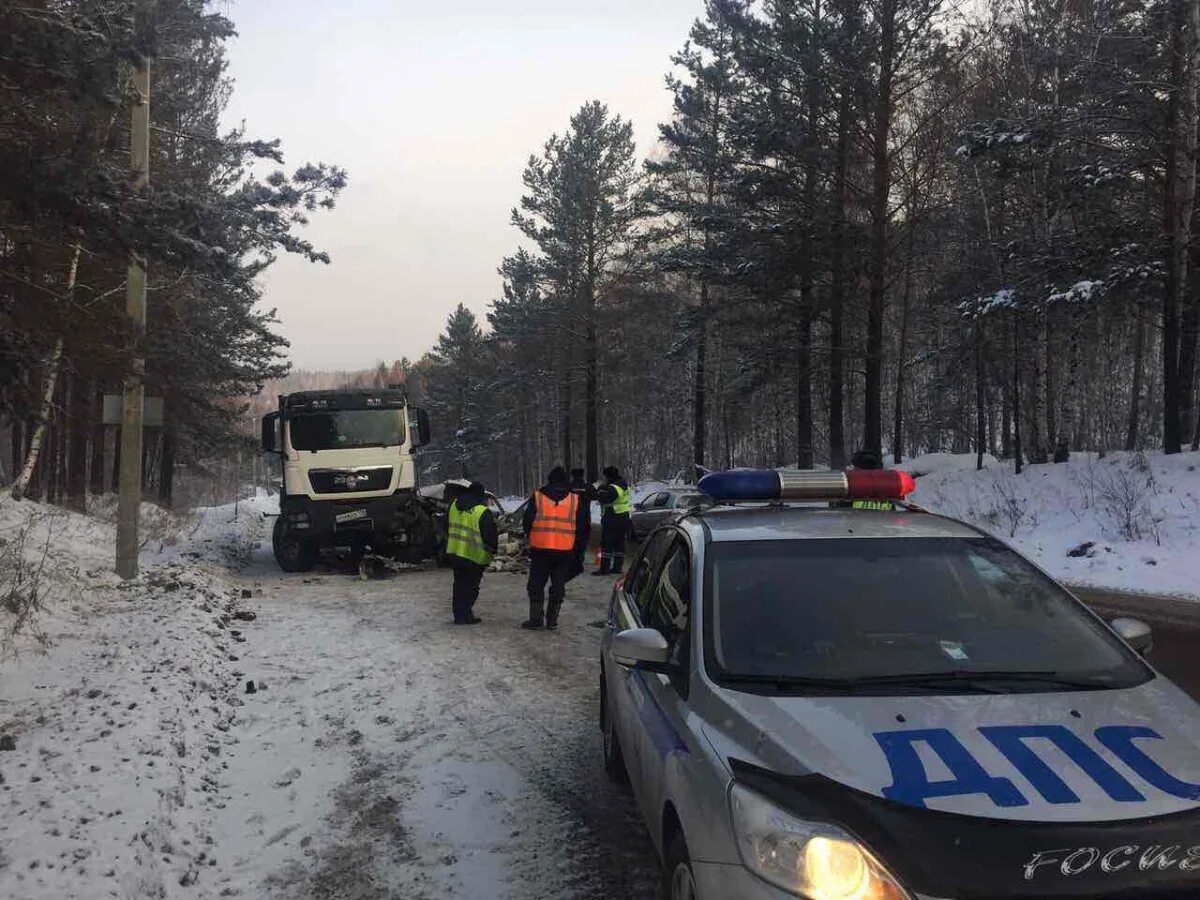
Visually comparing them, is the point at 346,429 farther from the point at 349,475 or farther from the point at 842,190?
the point at 842,190

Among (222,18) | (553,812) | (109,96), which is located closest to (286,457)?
(109,96)

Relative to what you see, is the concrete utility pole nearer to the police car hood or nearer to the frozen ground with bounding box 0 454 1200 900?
the frozen ground with bounding box 0 454 1200 900

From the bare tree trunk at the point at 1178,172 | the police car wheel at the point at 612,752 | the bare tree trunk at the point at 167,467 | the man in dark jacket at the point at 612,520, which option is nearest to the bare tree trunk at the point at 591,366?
the bare tree trunk at the point at 167,467

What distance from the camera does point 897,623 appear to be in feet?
11.4

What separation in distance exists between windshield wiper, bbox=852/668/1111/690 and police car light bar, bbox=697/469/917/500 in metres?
1.46

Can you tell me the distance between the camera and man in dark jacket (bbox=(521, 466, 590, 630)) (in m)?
9.96

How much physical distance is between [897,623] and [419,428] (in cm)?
1338

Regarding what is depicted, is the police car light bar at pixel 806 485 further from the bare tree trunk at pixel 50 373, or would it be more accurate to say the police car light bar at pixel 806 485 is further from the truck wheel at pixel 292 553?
the truck wheel at pixel 292 553

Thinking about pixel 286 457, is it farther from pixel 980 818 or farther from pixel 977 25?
pixel 977 25

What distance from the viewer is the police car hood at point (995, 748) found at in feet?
7.59

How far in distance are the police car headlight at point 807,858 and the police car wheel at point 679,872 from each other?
40 cm

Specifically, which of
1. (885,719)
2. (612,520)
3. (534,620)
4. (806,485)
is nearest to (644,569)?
(806,485)

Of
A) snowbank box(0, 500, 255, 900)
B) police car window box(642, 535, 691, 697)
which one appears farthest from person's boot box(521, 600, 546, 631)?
police car window box(642, 535, 691, 697)

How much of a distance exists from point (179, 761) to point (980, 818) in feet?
15.3
